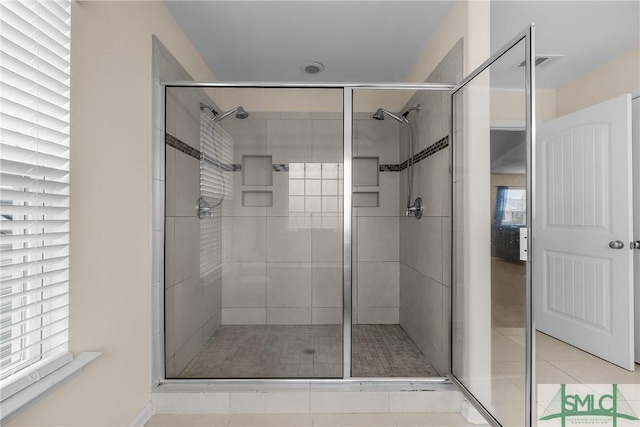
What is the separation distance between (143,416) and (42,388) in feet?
2.79

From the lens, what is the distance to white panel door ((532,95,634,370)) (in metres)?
2.56

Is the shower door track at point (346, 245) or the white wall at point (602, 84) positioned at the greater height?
the white wall at point (602, 84)

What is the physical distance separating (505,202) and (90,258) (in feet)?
6.07

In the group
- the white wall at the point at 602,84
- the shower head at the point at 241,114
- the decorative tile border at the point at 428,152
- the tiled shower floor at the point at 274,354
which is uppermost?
the white wall at the point at 602,84

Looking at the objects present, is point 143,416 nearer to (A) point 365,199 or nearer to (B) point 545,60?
(A) point 365,199

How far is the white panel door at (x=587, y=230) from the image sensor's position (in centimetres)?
256

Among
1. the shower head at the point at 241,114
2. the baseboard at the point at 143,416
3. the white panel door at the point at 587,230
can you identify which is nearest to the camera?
the baseboard at the point at 143,416

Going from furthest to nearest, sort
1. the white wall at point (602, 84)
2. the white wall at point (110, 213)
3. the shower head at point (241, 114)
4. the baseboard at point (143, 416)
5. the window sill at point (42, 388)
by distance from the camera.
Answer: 1. the white wall at point (602, 84)
2. the shower head at point (241, 114)
3. the baseboard at point (143, 416)
4. the white wall at point (110, 213)
5. the window sill at point (42, 388)

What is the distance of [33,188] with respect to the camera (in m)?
1.19

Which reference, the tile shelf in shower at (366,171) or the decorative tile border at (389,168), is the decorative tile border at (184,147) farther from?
the decorative tile border at (389,168)

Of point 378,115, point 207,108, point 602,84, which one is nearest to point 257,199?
point 207,108

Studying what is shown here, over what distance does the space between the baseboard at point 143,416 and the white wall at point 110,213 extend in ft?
0.15

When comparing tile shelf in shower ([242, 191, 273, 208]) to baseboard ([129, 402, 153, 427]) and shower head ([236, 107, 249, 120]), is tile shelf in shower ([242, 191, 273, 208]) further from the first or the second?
baseboard ([129, 402, 153, 427])

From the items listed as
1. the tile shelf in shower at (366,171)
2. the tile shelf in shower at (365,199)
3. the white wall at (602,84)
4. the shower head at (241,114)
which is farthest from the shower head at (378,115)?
the white wall at (602,84)
